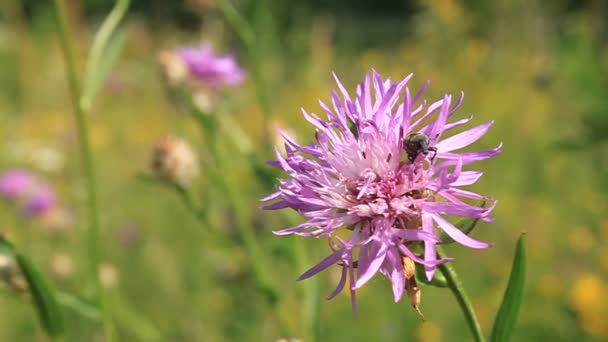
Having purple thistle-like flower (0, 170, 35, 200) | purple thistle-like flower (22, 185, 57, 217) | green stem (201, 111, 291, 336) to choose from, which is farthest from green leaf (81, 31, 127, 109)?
purple thistle-like flower (0, 170, 35, 200)

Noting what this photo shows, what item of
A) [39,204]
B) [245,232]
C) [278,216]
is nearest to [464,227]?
[245,232]

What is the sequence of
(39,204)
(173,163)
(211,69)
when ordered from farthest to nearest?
1. (39,204)
2. (211,69)
3. (173,163)

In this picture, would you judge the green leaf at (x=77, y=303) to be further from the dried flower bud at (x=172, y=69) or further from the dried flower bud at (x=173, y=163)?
the dried flower bud at (x=172, y=69)

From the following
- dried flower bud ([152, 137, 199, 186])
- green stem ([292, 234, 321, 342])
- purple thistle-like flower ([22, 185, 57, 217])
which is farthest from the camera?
purple thistle-like flower ([22, 185, 57, 217])

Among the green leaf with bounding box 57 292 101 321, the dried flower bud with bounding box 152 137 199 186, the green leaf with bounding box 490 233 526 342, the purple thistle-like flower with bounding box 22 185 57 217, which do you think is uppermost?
the green leaf with bounding box 490 233 526 342

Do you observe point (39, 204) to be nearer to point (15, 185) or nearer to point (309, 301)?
point (15, 185)

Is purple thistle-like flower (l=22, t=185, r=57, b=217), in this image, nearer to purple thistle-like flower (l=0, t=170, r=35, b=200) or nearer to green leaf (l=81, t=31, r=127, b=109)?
purple thistle-like flower (l=0, t=170, r=35, b=200)
